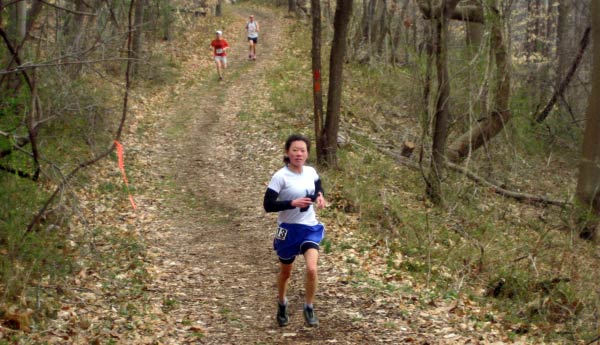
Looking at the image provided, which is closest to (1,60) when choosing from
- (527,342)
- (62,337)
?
(62,337)

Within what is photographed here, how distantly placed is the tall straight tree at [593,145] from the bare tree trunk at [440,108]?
3662 mm

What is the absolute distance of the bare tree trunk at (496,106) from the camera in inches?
492

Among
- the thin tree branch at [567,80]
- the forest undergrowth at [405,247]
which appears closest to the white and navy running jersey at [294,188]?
the forest undergrowth at [405,247]

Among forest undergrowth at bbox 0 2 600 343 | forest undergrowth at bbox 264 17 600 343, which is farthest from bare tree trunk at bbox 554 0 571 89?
forest undergrowth at bbox 0 2 600 343

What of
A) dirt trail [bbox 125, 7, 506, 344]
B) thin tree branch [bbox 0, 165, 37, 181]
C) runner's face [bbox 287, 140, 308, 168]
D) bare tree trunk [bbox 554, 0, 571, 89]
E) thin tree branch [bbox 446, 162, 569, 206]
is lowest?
thin tree branch [bbox 446, 162, 569, 206]

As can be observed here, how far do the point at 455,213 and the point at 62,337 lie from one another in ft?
28.2

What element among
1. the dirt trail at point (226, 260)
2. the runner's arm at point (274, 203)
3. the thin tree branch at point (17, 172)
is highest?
the runner's arm at point (274, 203)

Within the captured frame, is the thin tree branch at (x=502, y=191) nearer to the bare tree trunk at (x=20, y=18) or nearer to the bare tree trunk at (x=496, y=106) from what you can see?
the bare tree trunk at (x=496, y=106)

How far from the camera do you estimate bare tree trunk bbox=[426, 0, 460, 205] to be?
37.7 feet

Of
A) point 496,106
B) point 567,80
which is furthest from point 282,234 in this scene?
point 567,80

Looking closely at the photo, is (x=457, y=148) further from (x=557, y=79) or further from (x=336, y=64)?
(x=557, y=79)

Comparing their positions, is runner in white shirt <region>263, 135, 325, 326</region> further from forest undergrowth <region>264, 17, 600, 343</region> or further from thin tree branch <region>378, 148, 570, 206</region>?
thin tree branch <region>378, 148, 570, 206</region>

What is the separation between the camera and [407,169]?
1591 cm

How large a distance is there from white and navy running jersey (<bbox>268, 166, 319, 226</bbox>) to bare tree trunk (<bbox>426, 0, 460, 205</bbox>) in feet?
20.1
